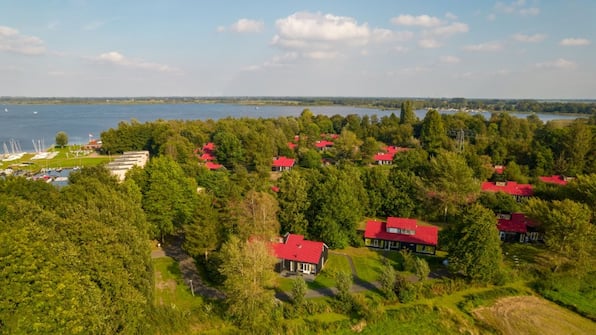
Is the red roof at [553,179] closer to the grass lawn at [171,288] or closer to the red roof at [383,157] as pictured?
the red roof at [383,157]

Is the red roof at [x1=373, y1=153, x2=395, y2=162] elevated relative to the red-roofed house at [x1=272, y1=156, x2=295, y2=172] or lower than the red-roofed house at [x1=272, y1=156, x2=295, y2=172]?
elevated

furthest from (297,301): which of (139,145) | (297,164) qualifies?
(139,145)

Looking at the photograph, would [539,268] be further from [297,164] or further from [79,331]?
[297,164]

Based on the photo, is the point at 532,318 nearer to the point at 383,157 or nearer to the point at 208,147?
the point at 383,157

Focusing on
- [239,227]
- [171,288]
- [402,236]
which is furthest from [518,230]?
[171,288]

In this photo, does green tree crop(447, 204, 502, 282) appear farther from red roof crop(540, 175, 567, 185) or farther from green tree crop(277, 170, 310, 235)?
red roof crop(540, 175, 567, 185)

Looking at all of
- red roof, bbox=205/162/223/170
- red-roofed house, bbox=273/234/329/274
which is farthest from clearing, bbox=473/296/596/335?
red roof, bbox=205/162/223/170
